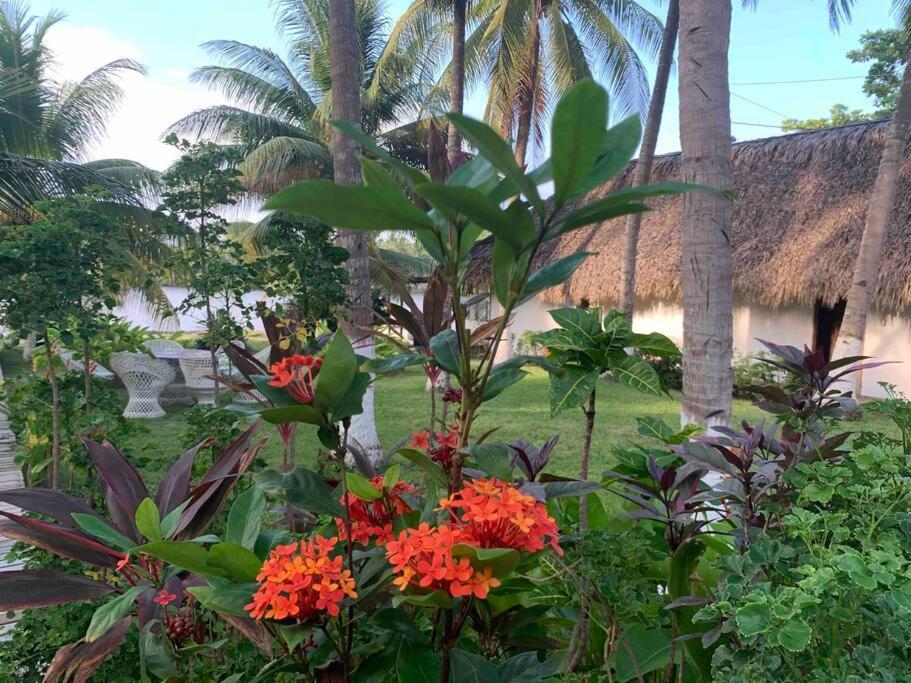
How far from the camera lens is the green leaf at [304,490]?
77 centimetres

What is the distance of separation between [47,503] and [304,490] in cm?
78

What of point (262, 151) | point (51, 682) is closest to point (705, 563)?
point (51, 682)

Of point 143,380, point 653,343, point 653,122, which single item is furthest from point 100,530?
point 653,122

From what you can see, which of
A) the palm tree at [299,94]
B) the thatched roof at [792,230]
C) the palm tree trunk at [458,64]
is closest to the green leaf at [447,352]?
the thatched roof at [792,230]

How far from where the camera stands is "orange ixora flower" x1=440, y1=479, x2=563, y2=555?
659 mm

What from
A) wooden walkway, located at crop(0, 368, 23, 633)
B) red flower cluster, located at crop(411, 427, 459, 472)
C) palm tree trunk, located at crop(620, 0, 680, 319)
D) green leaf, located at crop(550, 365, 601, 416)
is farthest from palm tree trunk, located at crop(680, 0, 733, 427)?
palm tree trunk, located at crop(620, 0, 680, 319)

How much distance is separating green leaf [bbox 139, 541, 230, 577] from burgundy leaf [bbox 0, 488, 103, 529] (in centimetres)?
56

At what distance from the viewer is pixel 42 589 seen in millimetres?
1035

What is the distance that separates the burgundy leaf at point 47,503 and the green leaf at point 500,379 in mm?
911

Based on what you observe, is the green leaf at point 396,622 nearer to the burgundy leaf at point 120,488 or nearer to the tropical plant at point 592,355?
the tropical plant at point 592,355

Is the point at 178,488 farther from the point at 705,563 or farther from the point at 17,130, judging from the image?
the point at 17,130

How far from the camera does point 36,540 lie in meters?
1.08

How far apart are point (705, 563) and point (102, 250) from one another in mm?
2643

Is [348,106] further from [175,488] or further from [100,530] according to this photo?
[100,530]
